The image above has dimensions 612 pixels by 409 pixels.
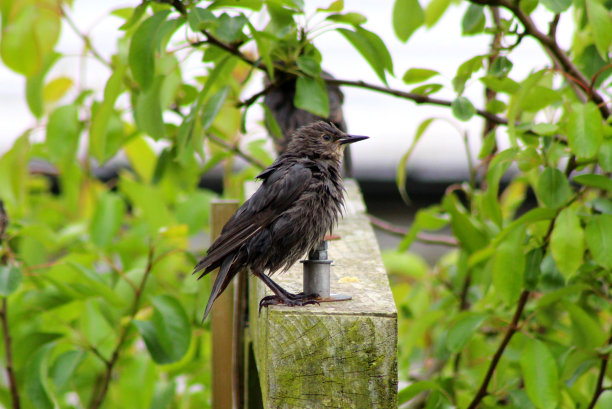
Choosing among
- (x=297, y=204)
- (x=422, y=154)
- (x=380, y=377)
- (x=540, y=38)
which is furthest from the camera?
(x=422, y=154)

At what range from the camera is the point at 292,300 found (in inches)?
68.1

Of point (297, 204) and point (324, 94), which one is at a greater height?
point (324, 94)

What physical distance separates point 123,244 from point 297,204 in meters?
1.31

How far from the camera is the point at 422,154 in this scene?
7.23m

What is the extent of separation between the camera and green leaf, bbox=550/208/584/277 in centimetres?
200

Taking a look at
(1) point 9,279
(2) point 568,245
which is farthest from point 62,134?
(2) point 568,245

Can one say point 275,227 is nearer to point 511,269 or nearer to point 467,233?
point 511,269

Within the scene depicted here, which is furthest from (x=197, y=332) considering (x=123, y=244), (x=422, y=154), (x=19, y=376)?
(x=422, y=154)

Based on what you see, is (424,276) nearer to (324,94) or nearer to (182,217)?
(182,217)

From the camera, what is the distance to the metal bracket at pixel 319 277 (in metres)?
1.74

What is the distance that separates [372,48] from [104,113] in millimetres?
864

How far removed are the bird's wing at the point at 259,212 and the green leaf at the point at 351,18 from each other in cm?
49

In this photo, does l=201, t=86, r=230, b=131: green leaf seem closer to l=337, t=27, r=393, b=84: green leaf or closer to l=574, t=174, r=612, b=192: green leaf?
l=337, t=27, r=393, b=84: green leaf

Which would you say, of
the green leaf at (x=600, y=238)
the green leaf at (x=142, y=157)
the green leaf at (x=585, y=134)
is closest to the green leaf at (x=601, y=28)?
the green leaf at (x=585, y=134)
